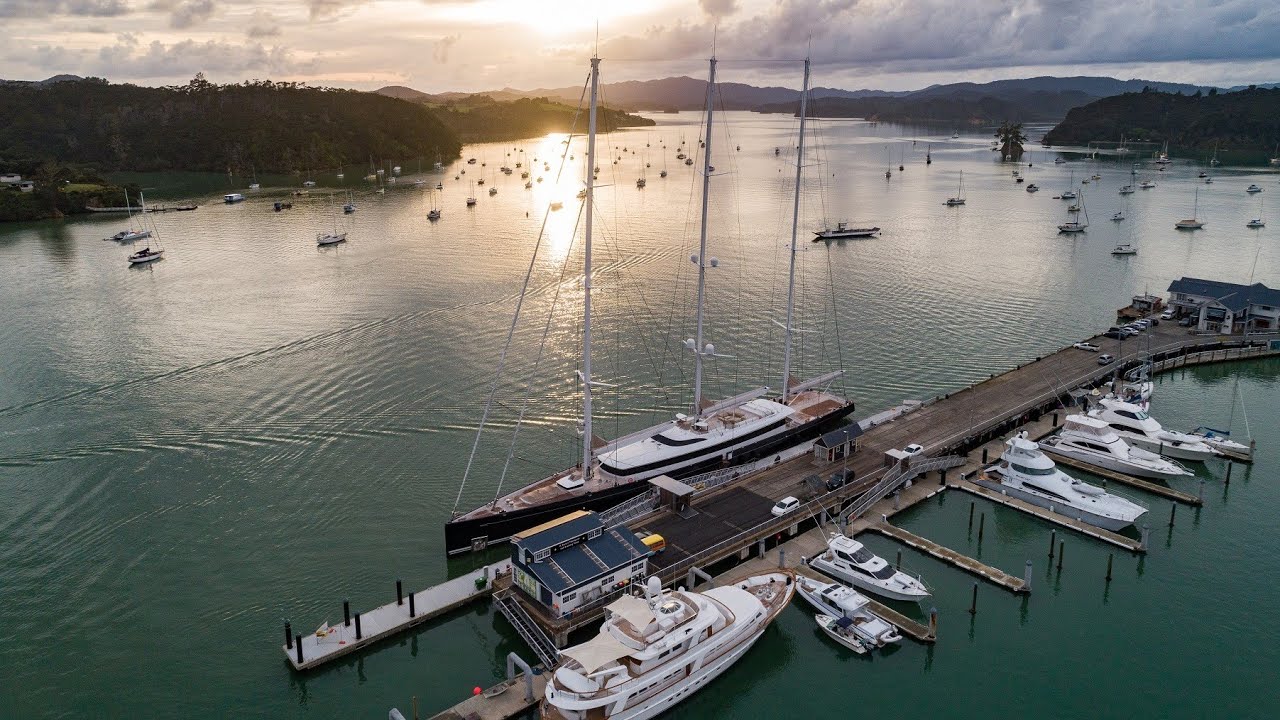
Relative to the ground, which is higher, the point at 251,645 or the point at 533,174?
the point at 533,174

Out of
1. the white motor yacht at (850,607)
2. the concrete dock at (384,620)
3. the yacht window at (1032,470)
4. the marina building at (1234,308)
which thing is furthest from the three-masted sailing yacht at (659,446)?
the marina building at (1234,308)

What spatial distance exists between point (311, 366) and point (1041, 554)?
4787 cm

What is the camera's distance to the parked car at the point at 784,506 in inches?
1448

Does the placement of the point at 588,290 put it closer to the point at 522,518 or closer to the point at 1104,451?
the point at 522,518

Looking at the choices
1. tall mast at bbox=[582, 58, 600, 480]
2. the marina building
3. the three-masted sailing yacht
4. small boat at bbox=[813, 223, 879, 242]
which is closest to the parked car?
the three-masted sailing yacht

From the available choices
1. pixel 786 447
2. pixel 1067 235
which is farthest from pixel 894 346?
pixel 1067 235

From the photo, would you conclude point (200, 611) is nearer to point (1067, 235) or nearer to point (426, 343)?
point (426, 343)

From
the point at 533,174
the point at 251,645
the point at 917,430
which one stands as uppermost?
the point at 533,174

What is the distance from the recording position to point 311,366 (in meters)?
58.2

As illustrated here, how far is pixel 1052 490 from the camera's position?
131 feet

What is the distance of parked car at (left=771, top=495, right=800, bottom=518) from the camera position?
36.8 m

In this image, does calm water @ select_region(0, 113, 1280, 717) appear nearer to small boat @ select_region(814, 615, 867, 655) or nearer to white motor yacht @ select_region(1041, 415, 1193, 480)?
small boat @ select_region(814, 615, 867, 655)

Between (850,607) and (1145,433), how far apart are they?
86.6ft

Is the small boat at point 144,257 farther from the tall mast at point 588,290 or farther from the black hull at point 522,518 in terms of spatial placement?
the tall mast at point 588,290
